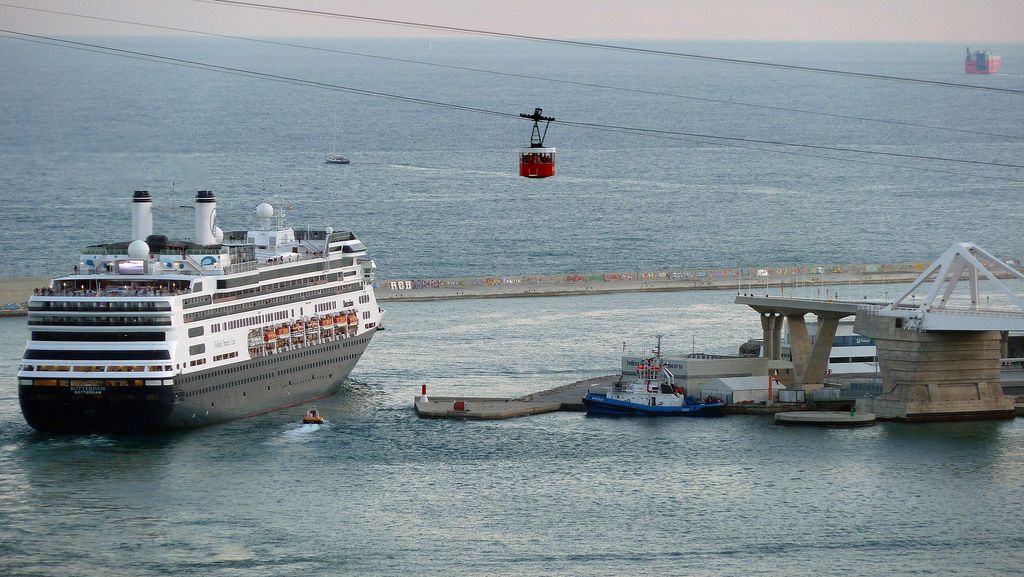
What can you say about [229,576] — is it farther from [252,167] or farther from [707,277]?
[252,167]

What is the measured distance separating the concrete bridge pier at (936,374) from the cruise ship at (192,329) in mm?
22378

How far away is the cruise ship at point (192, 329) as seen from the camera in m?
64.5

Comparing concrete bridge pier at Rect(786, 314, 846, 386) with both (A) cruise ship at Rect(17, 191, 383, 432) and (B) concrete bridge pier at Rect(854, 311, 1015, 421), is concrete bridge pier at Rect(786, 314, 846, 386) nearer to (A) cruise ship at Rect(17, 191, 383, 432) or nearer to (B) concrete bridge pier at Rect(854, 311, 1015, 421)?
(B) concrete bridge pier at Rect(854, 311, 1015, 421)

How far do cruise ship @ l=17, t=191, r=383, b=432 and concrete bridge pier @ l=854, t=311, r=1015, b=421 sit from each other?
22.4m

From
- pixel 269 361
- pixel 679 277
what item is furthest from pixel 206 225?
pixel 679 277

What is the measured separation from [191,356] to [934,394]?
27828mm

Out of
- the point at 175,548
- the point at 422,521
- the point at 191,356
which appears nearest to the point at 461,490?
the point at 422,521

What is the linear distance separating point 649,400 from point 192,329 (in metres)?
17.6

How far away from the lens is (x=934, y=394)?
2753 inches

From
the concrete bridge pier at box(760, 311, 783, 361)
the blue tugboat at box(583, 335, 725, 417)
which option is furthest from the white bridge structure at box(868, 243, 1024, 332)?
the blue tugboat at box(583, 335, 725, 417)

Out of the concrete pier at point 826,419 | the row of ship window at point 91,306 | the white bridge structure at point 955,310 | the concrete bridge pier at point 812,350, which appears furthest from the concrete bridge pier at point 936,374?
the row of ship window at point 91,306

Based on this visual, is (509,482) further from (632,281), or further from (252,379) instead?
(632,281)

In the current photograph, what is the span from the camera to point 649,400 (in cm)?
7100

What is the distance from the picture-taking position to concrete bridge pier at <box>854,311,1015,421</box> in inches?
2746
